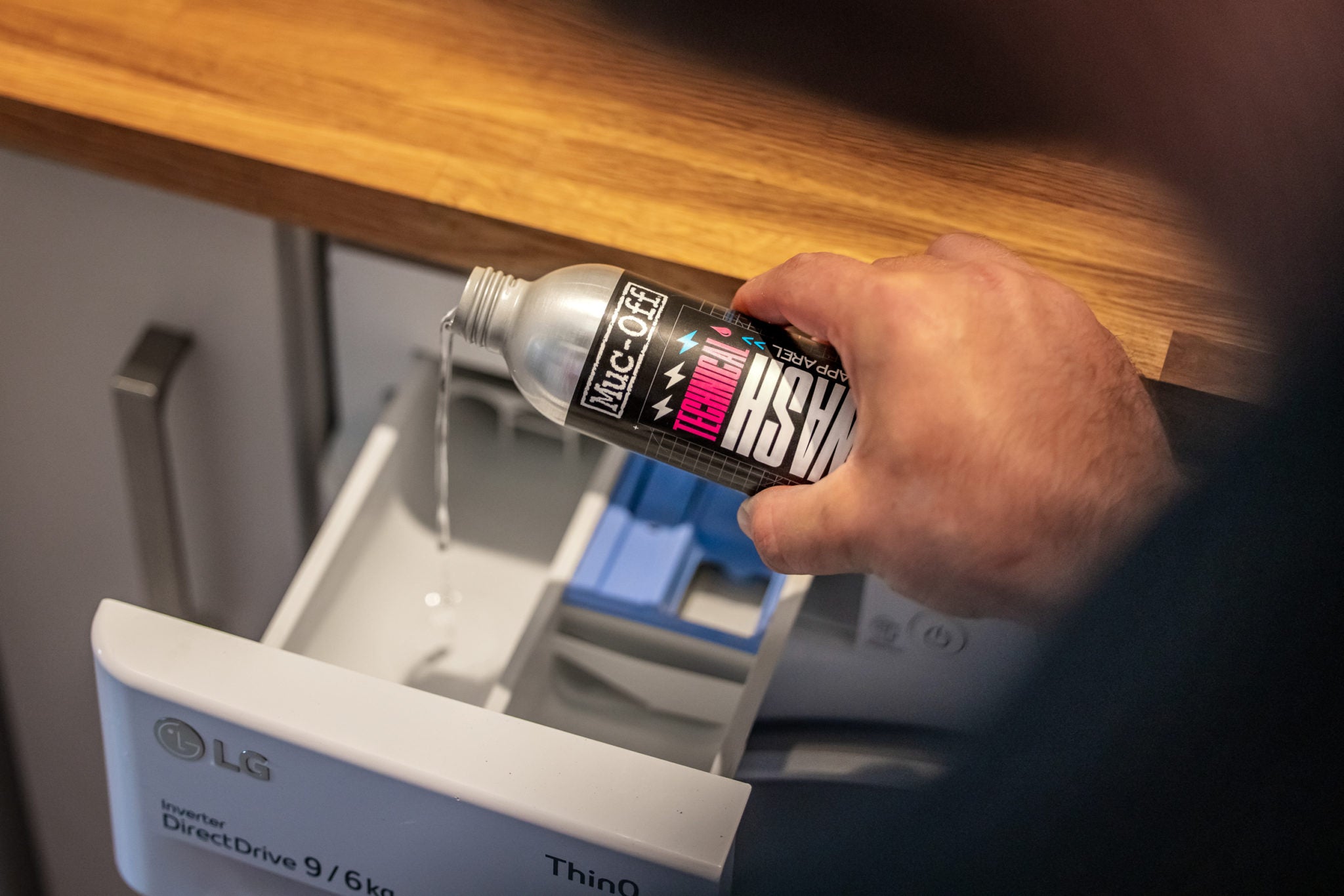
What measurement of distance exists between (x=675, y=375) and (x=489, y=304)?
3.5 inches

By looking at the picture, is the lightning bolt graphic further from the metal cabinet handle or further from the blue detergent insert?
the metal cabinet handle

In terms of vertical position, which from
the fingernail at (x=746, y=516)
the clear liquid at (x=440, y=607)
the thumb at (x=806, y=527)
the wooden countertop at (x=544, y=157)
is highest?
the wooden countertop at (x=544, y=157)

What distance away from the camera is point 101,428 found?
79 cm

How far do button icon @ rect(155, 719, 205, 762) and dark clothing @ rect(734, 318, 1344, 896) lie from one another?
293 millimetres

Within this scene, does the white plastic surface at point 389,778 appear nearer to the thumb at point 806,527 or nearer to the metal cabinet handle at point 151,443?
the thumb at point 806,527

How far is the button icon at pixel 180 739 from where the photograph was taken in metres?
0.45

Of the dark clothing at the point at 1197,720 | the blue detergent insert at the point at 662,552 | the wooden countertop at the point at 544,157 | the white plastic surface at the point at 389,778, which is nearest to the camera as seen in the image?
the dark clothing at the point at 1197,720

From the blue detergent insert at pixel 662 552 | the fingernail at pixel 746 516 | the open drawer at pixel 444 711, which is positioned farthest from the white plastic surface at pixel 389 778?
the blue detergent insert at pixel 662 552

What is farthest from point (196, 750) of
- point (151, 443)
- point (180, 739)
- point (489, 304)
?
point (151, 443)

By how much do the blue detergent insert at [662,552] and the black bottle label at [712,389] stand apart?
0.57 feet

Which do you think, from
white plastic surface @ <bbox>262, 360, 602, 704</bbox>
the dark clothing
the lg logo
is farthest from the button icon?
the dark clothing

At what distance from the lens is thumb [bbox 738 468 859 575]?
46cm

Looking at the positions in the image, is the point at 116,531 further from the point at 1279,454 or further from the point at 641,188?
the point at 1279,454

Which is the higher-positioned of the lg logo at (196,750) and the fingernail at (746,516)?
the fingernail at (746,516)
